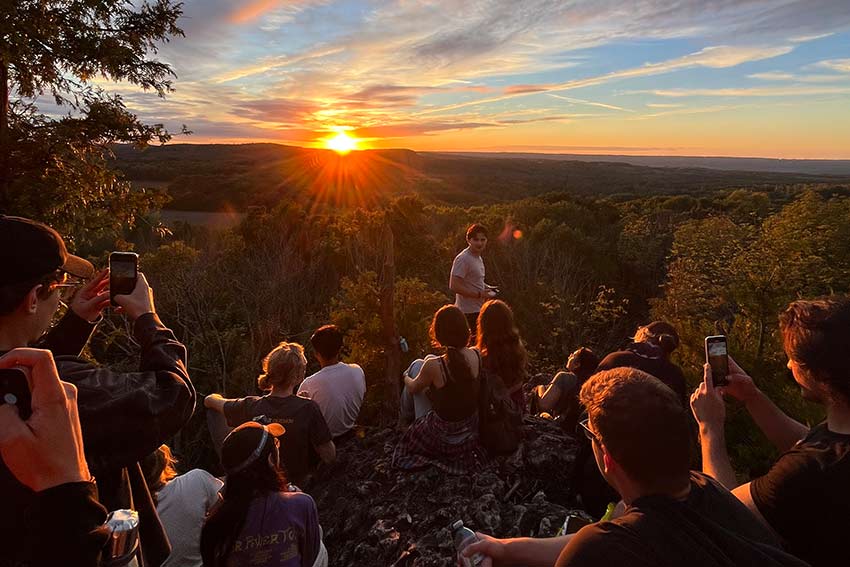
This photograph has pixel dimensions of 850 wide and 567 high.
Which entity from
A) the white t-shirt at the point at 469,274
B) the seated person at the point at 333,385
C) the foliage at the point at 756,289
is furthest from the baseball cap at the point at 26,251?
the foliage at the point at 756,289

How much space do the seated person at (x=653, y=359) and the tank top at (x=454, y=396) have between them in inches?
42.5

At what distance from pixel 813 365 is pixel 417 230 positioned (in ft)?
62.4

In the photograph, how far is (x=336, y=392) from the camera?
Result: 5.17 meters

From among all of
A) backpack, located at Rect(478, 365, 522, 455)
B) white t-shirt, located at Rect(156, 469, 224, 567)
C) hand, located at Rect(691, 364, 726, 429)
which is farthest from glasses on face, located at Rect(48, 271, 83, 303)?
backpack, located at Rect(478, 365, 522, 455)

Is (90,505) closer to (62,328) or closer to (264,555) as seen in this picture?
(62,328)

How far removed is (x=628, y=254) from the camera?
1129 inches

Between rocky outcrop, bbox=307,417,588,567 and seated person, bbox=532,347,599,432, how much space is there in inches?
8.6

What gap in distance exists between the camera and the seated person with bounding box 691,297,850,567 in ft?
6.14

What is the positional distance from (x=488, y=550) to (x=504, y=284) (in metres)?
17.5

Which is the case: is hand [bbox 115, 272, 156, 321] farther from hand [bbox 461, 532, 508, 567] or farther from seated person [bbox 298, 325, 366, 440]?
seated person [bbox 298, 325, 366, 440]

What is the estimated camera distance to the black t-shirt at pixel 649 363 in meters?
3.66

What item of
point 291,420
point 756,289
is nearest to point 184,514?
point 291,420

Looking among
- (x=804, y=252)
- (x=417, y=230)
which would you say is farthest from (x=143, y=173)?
(x=804, y=252)

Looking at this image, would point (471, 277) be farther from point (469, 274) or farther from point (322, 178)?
point (322, 178)
